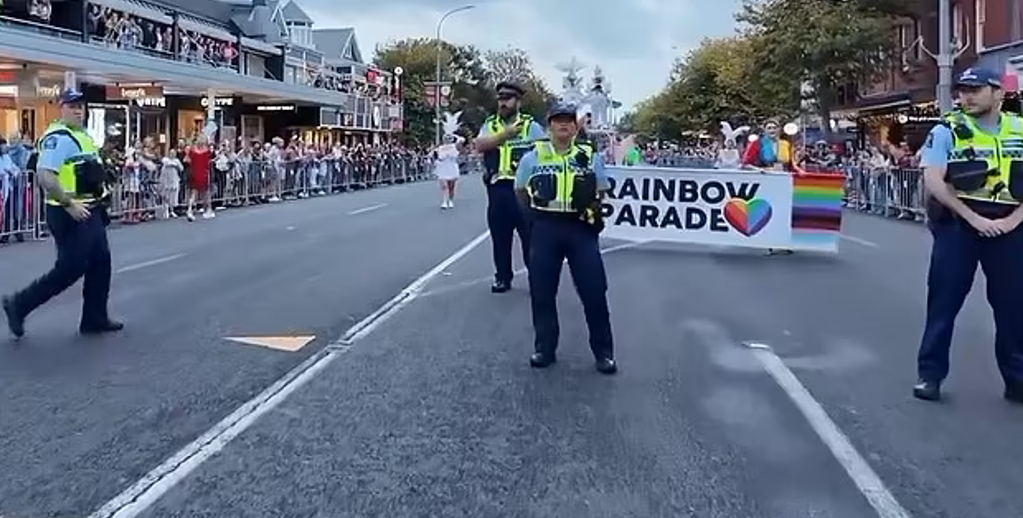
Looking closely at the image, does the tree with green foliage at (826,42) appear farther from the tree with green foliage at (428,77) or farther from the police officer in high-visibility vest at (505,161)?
the tree with green foliage at (428,77)

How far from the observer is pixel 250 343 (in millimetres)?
9172

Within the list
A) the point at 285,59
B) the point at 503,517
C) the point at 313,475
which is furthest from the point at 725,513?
the point at 285,59

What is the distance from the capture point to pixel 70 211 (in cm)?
912

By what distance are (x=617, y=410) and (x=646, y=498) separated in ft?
5.67

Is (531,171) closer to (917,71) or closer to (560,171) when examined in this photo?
(560,171)

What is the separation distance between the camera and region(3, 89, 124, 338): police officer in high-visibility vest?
9.14 m

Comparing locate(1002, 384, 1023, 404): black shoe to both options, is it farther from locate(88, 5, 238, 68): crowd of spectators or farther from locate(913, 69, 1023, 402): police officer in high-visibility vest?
locate(88, 5, 238, 68): crowd of spectators

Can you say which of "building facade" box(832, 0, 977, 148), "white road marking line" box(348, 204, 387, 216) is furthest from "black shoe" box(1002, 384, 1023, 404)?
"building facade" box(832, 0, 977, 148)

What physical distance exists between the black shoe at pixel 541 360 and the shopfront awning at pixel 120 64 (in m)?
20.8

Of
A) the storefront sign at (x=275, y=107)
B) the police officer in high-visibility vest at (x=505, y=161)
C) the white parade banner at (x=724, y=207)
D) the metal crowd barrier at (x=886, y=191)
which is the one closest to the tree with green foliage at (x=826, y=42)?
the metal crowd barrier at (x=886, y=191)

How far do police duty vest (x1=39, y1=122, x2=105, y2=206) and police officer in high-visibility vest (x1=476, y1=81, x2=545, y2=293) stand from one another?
3.38 metres

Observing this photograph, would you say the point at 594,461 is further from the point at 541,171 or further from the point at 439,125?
the point at 439,125

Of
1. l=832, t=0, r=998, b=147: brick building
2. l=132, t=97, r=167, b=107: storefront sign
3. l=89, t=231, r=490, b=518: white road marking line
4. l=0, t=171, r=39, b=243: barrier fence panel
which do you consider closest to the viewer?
l=89, t=231, r=490, b=518: white road marking line

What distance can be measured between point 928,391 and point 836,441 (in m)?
1.28
